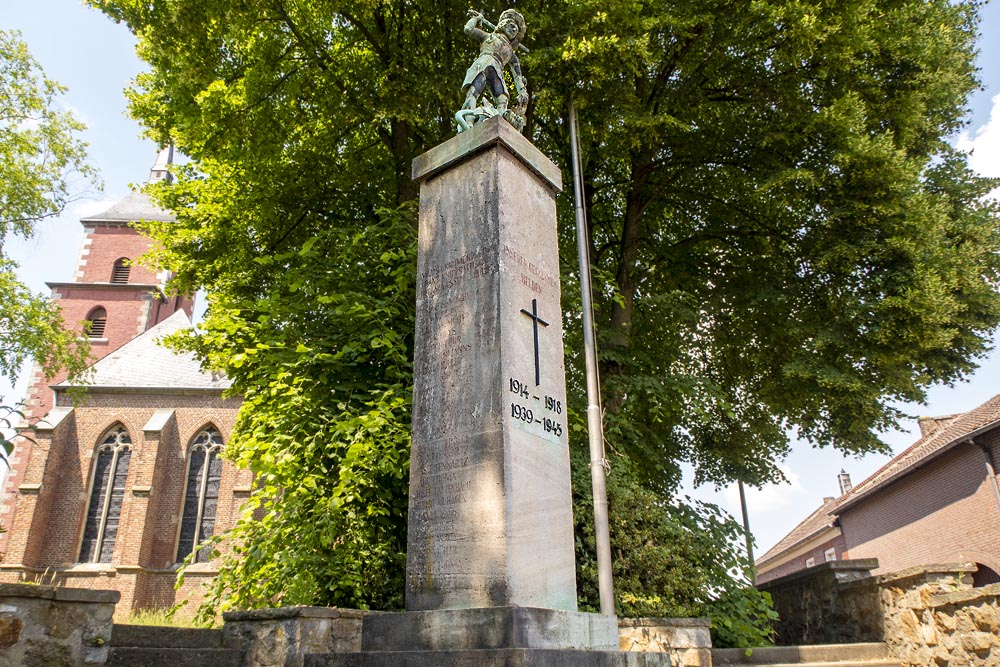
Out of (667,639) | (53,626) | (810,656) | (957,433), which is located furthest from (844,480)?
(53,626)

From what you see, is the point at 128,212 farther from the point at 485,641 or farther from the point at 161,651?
the point at 485,641

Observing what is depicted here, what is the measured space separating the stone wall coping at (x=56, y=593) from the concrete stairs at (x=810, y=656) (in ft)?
23.3

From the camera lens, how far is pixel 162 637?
543cm

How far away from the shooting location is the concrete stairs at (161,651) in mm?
4977

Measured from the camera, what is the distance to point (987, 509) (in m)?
18.6

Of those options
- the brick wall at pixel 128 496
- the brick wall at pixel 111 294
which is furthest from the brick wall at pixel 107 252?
the brick wall at pixel 128 496

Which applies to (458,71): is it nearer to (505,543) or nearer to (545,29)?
(545,29)

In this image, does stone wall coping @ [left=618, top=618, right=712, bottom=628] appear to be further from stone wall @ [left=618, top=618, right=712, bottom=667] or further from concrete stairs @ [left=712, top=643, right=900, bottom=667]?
concrete stairs @ [left=712, top=643, right=900, bottom=667]

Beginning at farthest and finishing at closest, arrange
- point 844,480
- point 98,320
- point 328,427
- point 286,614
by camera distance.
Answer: point 844,480, point 98,320, point 328,427, point 286,614

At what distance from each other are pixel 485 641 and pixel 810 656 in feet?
24.2

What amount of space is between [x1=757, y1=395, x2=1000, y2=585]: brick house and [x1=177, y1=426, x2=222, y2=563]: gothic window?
24560mm

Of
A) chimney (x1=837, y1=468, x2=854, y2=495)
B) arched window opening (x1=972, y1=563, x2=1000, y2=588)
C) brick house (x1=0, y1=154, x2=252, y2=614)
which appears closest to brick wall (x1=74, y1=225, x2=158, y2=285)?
brick house (x1=0, y1=154, x2=252, y2=614)

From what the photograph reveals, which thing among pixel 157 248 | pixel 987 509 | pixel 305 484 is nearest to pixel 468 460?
pixel 305 484

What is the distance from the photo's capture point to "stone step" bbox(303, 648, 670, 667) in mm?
3857
